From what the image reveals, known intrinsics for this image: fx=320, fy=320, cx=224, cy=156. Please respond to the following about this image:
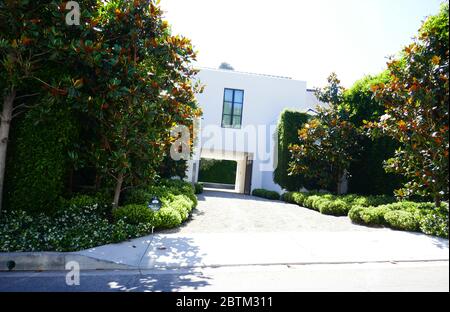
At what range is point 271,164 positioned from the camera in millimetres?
20672

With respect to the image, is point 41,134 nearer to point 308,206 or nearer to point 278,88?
point 308,206

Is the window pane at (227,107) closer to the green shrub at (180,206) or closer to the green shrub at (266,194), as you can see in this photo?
the green shrub at (266,194)

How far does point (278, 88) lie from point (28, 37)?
58.1 feet

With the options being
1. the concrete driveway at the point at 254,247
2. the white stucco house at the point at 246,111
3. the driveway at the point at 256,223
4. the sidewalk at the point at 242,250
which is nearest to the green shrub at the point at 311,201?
the driveway at the point at 256,223

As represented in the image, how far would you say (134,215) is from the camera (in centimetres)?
777

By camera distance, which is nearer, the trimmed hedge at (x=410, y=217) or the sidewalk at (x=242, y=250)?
the trimmed hedge at (x=410, y=217)

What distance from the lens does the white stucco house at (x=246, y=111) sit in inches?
849

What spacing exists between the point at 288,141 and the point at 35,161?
13.3 m

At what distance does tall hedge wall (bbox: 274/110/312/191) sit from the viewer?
17659 millimetres

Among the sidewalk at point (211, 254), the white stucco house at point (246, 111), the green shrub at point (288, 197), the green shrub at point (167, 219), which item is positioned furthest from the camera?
the white stucco house at point (246, 111)

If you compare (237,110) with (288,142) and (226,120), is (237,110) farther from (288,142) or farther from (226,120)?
(288,142)

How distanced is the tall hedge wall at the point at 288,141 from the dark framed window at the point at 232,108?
169 inches

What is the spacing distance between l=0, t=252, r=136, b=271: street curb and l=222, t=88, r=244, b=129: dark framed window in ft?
55.1

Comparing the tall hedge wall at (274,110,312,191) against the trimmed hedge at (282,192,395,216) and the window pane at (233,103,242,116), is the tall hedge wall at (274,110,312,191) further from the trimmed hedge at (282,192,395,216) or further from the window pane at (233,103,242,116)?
the window pane at (233,103,242,116)
